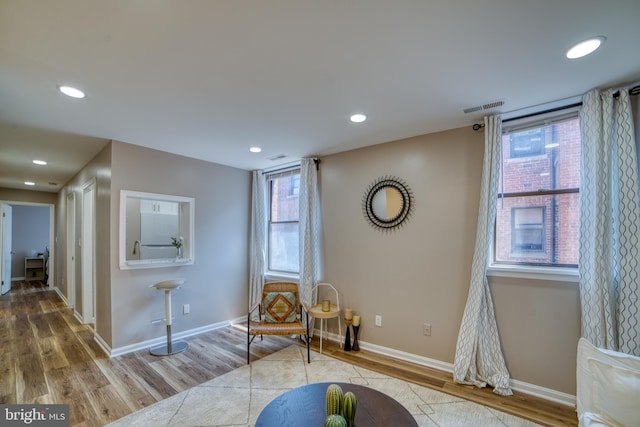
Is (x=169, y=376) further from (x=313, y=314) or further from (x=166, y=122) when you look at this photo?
(x=166, y=122)

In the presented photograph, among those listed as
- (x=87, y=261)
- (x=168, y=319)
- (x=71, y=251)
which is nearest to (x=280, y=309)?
(x=168, y=319)

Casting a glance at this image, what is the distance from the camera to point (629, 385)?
59.4 inches

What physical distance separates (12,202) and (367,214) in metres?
8.11

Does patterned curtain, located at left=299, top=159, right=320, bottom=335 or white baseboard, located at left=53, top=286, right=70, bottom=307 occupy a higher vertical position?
patterned curtain, located at left=299, top=159, right=320, bottom=335

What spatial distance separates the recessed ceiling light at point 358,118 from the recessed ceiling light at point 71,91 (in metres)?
2.26

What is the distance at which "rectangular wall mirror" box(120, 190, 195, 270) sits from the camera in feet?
11.6

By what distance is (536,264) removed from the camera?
2613mm

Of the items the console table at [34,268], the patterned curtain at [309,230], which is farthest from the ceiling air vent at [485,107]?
the console table at [34,268]

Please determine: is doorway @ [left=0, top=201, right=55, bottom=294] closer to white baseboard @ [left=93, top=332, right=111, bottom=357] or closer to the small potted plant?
white baseboard @ [left=93, top=332, right=111, bottom=357]

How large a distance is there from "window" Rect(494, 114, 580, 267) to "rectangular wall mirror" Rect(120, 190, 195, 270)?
13.0 ft

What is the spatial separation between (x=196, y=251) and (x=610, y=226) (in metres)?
4.56

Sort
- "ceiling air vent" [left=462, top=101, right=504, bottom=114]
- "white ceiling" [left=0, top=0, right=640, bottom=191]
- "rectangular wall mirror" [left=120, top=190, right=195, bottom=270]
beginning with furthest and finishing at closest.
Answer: "rectangular wall mirror" [left=120, top=190, right=195, bottom=270] < "ceiling air vent" [left=462, top=101, right=504, bottom=114] < "white ceiling" [left=0, top=0, right=640, bottom=191]

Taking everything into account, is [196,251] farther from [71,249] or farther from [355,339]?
[71,249]

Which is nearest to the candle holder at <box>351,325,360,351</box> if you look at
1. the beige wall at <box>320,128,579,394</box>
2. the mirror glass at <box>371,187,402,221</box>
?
the beige wall at <box>320,128,579,394</box>
